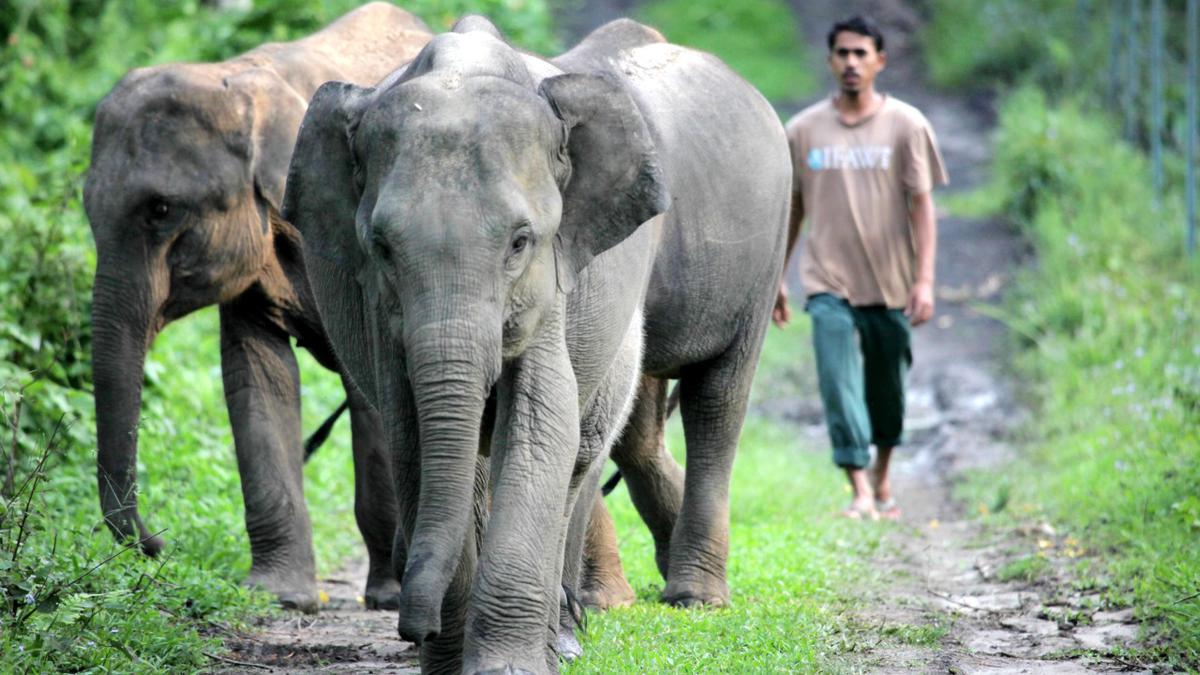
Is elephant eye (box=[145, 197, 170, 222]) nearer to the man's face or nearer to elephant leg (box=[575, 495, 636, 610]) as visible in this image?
elephant leg (box=[575, 495, 636, 610])

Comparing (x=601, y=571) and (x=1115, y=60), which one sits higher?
(x=1115, y=60)

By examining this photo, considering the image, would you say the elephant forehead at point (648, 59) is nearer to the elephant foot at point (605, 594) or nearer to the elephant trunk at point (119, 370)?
the elephant foot at point (605, 594)

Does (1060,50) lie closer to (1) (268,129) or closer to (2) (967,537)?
(2) (967,537)

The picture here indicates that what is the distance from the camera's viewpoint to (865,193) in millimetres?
9438

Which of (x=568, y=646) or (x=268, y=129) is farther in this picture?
(x=268, y=129)

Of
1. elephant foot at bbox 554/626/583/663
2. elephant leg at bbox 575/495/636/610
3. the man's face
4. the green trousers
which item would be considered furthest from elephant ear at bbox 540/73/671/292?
the man's face

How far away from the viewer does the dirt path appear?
5.95 meters

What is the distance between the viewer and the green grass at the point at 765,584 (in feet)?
18.1

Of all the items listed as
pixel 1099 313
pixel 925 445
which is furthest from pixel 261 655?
pixel 1099 313

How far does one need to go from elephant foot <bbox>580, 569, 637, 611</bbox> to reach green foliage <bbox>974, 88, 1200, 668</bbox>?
1835mm

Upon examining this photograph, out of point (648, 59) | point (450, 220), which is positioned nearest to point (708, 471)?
point (648, 59)

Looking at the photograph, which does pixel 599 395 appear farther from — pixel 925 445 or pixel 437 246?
pixel 925 445

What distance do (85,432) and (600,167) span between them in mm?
4012

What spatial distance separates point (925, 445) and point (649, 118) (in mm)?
6173
